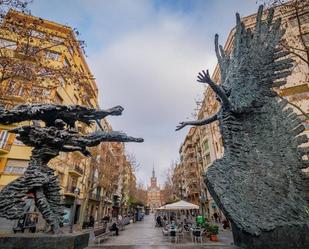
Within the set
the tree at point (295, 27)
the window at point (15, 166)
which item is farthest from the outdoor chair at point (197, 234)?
the window at point (15, 166)

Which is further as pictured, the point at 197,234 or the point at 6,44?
the point at 6,44

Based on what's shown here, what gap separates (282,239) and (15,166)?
69.8 ft

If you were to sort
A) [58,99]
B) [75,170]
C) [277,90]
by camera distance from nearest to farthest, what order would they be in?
[277,90]
[58,99]
[75,170]

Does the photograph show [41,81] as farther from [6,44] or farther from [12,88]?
[6,44]

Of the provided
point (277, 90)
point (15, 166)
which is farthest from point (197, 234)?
point (15, 166)

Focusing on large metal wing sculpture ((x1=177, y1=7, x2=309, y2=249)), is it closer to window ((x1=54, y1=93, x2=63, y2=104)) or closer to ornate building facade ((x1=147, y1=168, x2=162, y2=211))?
window ((x1=54, y1=93, x2=63, y2=104))

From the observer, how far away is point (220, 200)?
309 centimetres

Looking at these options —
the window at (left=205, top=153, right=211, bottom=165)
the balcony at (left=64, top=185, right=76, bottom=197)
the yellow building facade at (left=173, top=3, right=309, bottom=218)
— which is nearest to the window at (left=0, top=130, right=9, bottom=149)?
the balcony at (left=64, top=185, right=76, bottom=197)

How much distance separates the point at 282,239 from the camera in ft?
9.71

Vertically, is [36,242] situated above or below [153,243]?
above

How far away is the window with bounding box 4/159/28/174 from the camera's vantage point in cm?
1786

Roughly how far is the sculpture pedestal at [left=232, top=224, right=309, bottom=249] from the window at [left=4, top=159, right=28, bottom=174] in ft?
65.7

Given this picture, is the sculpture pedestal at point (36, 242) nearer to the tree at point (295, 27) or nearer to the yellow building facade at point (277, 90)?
the yellow building facade at point (277, 90)

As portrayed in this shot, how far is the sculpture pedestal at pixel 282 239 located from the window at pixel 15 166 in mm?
20029
